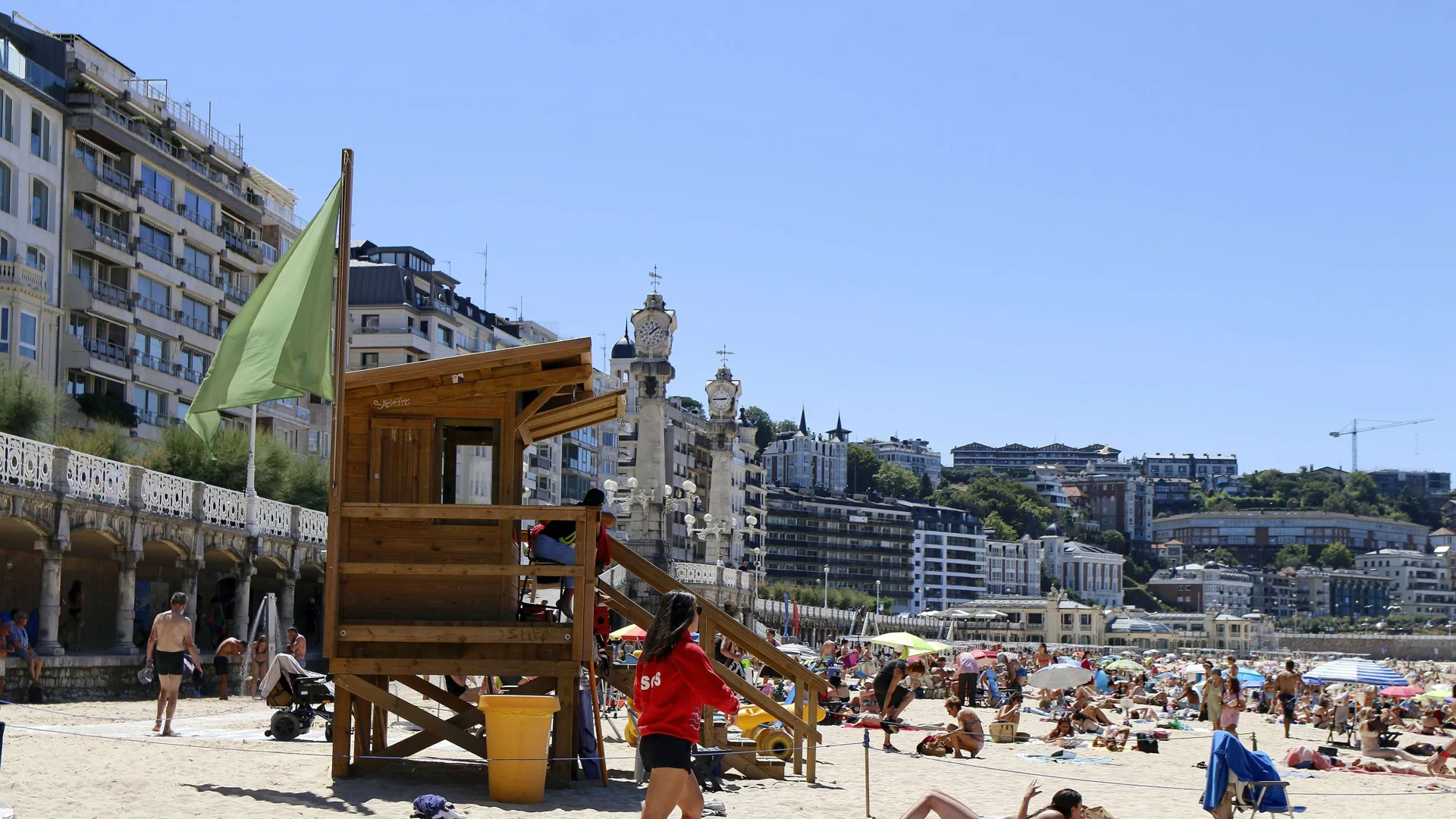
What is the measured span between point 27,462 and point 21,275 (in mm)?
19361

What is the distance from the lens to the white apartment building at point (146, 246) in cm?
4762

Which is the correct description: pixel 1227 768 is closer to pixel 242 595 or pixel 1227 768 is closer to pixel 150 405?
pixel 242 595

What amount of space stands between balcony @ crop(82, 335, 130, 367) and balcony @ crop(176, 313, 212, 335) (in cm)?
395

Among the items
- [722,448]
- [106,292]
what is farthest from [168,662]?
[722,448]

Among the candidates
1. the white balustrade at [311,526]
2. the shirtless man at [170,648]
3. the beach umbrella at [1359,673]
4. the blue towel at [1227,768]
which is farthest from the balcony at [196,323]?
the blue towel at [1227,768]

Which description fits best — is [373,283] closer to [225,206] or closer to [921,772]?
[225,206]

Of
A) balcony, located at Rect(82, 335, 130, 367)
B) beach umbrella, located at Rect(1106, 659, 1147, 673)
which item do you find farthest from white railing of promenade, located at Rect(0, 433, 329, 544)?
beach umbrella, located at Rect(1106, 659, 1147, 673)

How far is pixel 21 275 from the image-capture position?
43.4 m

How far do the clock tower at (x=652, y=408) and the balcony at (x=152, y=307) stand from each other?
81.3 ft

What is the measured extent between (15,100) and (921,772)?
115ft

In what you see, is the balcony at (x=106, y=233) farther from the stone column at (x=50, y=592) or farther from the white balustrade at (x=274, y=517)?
the stone column at (x=50, y=592)

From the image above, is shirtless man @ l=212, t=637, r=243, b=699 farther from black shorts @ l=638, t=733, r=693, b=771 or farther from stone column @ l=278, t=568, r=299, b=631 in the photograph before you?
black shorts @ l=638, t=733, r=693, b=771

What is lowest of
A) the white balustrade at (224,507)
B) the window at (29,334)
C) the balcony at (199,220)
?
the white balustrade at (224,507)

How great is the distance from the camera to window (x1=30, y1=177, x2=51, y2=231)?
4512 cm
